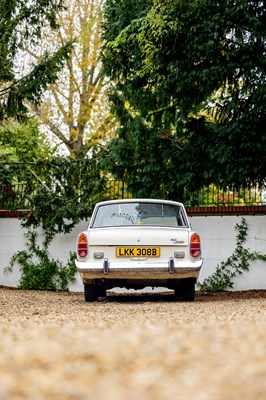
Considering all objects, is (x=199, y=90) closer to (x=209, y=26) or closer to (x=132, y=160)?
(x=209, y=26)

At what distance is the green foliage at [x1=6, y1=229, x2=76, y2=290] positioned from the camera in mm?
17516

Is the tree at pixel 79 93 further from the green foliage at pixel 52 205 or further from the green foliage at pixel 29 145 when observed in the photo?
the green foliage at pixel 52 205

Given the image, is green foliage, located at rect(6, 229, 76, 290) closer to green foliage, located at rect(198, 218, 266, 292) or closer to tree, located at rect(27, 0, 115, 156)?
green foliage, located at rect(198, 218, 266, 292)

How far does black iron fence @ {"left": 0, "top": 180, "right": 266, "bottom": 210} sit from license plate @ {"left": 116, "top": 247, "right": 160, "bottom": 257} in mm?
3669

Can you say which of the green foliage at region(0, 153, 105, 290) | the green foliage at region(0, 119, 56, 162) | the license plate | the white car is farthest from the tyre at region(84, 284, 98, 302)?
the green foliage at region(0, 119, 56, 162)

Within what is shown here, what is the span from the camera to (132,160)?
16203 mm

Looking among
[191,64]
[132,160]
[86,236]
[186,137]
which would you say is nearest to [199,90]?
[191,64]

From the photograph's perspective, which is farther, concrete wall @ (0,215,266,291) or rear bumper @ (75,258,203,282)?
concrete wall @ (0,215,266,291)

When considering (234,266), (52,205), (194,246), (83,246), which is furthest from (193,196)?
(83,246)

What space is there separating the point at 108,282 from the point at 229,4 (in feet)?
18.6

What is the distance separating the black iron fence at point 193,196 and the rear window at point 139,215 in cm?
265

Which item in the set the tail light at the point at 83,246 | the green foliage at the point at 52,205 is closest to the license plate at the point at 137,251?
the tail light at the point at 83,246

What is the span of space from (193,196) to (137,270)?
217 inches

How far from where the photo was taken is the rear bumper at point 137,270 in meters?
11.2
